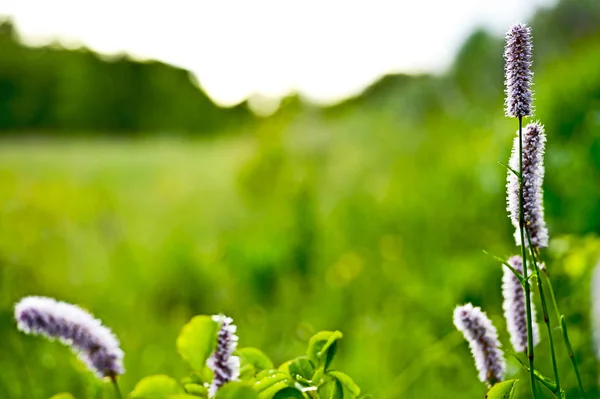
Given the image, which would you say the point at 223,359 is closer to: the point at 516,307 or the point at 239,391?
the point at 239,391

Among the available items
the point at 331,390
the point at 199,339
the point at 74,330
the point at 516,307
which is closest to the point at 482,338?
the point at 516,307

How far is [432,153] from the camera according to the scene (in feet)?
16.8

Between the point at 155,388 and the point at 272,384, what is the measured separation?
0.38 ft

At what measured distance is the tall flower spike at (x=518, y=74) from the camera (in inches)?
22.4

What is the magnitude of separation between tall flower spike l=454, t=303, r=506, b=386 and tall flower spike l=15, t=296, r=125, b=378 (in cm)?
33

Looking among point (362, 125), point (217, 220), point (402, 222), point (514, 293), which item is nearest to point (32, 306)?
point (514, 293)

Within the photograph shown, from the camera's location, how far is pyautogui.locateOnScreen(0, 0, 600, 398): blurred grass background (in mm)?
2137

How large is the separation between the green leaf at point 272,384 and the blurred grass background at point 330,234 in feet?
0.94

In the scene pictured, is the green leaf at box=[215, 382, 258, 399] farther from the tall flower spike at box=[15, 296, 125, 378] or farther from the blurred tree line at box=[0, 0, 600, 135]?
the blurred tree line at box=[0, 0, 600, 135]

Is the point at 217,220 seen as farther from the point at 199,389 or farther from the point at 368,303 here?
the point at 199,389

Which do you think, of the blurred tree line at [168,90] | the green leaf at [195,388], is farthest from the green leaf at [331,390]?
the blurred tree line at [168,90]

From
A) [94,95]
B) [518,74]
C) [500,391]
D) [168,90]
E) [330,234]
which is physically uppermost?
[168,90]

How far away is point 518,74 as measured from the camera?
0.58 meters

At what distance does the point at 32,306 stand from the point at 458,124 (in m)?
5.00
